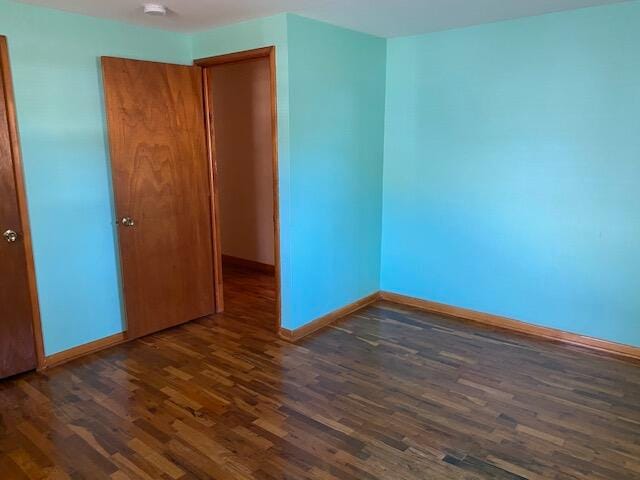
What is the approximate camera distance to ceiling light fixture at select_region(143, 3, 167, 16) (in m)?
2.80

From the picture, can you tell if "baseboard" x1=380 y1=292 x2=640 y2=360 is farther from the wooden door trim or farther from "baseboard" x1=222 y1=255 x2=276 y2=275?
the wooden door trim

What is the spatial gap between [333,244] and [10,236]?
2234 millimetres

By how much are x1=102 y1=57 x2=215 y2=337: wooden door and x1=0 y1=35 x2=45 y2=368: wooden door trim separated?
0.56 metres

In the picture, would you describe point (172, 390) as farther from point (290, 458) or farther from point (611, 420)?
point (611, 420)

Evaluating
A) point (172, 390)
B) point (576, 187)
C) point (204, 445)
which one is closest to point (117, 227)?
point (172, 390)

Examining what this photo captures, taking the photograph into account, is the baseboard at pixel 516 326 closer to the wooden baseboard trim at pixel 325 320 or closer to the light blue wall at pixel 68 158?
the wooden baseboard trim at pixel 325 320

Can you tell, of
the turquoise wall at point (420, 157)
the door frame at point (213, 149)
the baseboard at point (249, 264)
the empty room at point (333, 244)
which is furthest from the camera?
the baseboard at point (249, 264)

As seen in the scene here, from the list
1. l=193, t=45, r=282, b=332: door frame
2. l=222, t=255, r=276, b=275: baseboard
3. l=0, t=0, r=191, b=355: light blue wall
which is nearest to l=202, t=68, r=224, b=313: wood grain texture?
l=193, t=45, r=282, b=332: door frame

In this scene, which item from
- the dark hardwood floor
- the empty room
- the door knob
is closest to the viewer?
the dark hardwood floor

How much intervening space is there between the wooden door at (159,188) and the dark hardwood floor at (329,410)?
13.2 inches

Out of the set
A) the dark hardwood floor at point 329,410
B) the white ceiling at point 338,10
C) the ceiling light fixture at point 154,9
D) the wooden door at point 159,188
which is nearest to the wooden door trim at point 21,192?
the dark hardwood floor at point 329,410

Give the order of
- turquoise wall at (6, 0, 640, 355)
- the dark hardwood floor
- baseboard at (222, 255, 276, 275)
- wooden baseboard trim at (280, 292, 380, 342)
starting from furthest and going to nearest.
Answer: baseboard at (222, 255, 276, 275) < wooden baseboard trim at (280, 292, 380, 342) < turquoise wall at (6, 0, 640, 355) < the dark hardwood floor

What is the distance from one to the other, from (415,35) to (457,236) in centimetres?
170

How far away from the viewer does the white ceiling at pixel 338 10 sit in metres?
2.83
